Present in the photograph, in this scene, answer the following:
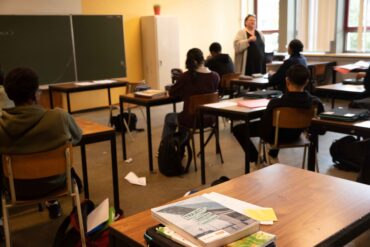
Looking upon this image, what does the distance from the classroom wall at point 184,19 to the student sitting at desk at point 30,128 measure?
525 cm

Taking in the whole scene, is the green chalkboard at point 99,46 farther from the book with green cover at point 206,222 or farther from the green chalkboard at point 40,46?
the book with green cover at point 206,222

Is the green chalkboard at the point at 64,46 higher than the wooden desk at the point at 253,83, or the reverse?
the green chalkboard at the point at 64,46

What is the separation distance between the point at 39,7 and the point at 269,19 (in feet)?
16.7

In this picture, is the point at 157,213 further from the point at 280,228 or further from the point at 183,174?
the point at 183,174

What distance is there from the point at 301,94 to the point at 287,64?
1592 millimetres

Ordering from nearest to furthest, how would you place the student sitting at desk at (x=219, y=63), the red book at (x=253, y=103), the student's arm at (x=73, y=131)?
the student's arm at (x=73, y=131)
the red book at (x=253, y=103)
the student sitting at desk at (x=219, y=63)

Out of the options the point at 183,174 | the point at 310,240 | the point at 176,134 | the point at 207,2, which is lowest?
the point at 183,174

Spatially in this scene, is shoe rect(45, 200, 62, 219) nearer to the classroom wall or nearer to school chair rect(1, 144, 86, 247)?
school chair rect(1, 144, 86, 247)

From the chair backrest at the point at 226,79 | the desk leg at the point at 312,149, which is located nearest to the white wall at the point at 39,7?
the chair backrest at the point at 226,79

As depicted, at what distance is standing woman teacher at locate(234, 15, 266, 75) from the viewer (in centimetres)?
585

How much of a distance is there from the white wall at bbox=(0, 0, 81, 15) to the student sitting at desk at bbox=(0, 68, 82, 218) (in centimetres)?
456

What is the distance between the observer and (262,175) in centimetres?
169

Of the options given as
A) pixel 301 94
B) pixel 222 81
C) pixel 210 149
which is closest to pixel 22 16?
pixel 222 81

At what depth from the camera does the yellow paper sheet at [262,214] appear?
4.22ft
